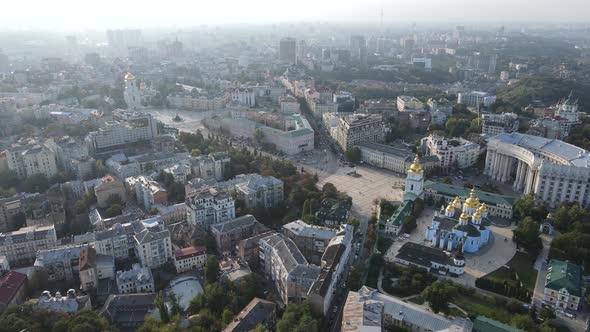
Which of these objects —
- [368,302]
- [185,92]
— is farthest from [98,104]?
[368,302]

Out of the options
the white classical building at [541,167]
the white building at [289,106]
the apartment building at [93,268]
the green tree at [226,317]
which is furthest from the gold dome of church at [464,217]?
the white building at [289,106]

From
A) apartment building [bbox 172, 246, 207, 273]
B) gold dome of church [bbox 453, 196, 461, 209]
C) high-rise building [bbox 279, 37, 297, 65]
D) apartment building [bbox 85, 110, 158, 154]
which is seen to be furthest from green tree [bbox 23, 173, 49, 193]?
high-rise building [bbox 279, 37, 297, 65]

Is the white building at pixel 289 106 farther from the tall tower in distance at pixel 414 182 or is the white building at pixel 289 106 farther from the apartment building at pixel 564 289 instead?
the apartment building at pixel 564 289

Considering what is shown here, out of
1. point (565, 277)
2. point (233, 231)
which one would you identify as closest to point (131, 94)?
point (233, 231)

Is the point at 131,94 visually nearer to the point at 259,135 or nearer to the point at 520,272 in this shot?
the point at 259,135

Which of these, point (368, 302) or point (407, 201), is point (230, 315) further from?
point (407, 201)
